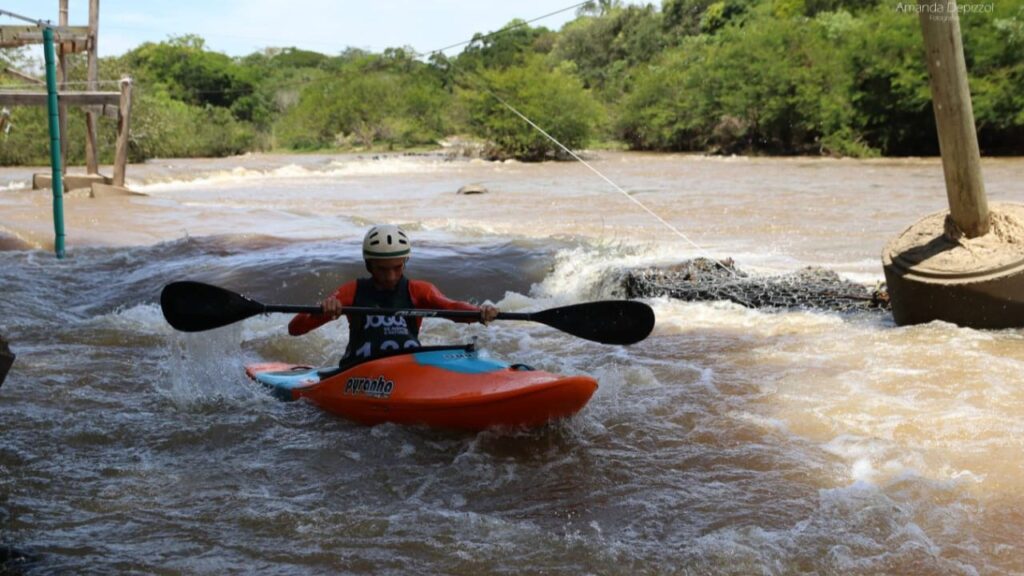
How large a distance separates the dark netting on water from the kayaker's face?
3.70 meters

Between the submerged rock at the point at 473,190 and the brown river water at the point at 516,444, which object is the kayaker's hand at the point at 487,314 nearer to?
the brown river water at the point at 516,444

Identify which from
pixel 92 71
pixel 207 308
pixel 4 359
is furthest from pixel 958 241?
pixel 92 71

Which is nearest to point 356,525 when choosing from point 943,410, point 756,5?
point 943,410

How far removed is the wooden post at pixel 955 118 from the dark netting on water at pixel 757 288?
127 cm

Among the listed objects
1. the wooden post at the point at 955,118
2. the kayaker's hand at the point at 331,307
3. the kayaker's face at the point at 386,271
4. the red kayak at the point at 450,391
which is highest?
the wooden post at the point at 955,118

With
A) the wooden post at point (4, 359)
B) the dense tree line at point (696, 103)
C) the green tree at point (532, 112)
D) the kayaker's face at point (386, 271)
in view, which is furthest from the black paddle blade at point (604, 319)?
the green tree at point (532, 112)

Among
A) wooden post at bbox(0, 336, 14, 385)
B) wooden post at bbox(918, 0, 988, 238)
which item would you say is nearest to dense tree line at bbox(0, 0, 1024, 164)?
wooden post at bbox(918, 0, 988, 238)

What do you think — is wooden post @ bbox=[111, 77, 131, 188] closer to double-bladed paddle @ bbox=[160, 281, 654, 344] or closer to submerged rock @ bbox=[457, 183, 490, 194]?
submerged rock @ bbox=[457, 183, 490, 194]

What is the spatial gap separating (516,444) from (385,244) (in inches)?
47.0

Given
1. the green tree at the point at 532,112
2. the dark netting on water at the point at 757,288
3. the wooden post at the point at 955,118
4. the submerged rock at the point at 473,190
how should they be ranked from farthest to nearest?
the green tree at the point at 532,112, the submerged rock at the point at 473,190, the dark netting on water at the point at 757,288, the wooden post at the point at 955,118

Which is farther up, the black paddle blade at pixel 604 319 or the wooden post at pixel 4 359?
the wooden post at pixel 4 359

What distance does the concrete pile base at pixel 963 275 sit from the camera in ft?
21.3

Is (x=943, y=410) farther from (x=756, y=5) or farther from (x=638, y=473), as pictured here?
(x=756, y=5)

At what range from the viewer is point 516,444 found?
4.90m
